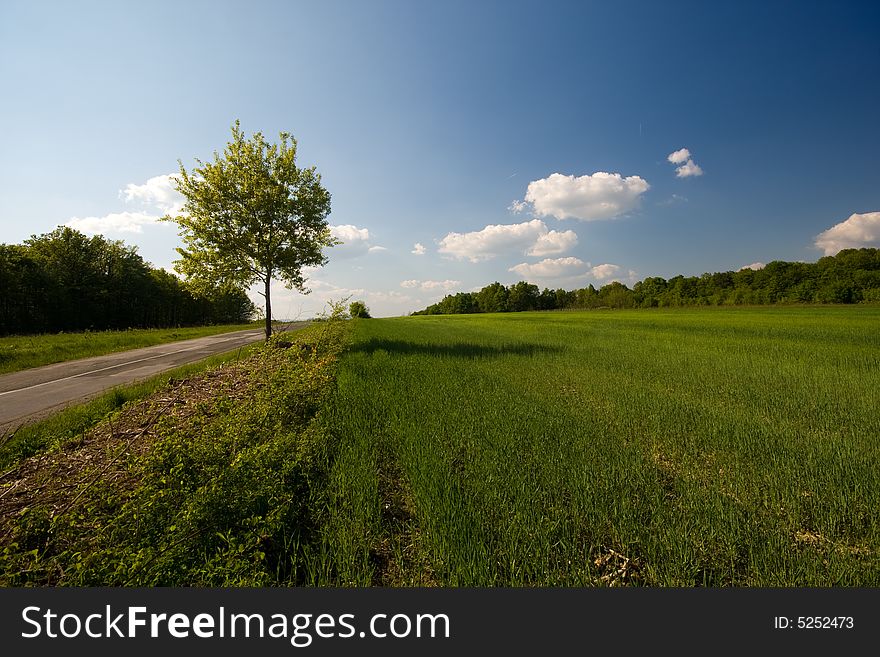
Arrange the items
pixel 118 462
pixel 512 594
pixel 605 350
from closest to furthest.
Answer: pixel 512 594 → pixel 118 462 → pixel 605 350

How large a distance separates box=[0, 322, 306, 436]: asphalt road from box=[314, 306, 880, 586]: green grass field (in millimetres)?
6283

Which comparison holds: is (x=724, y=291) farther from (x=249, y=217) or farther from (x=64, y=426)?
(x=64, y=426)

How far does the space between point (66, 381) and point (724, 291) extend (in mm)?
103589

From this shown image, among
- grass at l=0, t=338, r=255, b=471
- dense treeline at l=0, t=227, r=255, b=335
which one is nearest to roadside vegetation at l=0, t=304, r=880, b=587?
grass at l=0, t=338, r=255, b=471

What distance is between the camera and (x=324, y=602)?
2332 mm

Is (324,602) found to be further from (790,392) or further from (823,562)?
(790,392)

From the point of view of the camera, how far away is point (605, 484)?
371 centimetres

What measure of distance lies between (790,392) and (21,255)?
61.4 metres

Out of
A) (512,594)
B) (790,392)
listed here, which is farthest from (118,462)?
(790,392)

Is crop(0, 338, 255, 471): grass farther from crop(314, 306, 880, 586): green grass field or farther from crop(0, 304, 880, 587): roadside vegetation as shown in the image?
crop(314, 306, 880, 586): green grass field

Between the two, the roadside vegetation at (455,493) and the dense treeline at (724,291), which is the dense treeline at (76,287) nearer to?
the roadside vegetation at (455,493)

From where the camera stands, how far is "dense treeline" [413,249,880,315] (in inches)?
2322

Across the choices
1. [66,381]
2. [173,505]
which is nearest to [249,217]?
[66,381]

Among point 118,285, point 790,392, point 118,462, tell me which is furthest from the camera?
point 118,285
